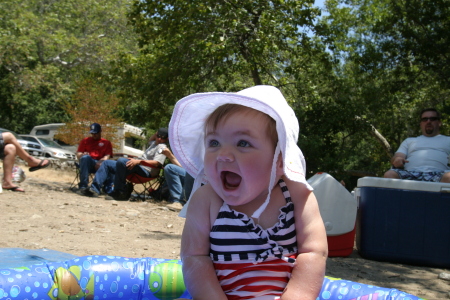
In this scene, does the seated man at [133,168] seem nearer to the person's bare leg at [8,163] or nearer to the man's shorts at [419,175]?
the person's bare leg at [8,163]

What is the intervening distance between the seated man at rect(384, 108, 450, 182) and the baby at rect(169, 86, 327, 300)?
359cm

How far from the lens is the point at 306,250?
6.25ft

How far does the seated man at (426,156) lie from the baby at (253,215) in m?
3.59

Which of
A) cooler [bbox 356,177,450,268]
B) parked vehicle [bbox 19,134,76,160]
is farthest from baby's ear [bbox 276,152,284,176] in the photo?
parked vehicle [bbox 19,134,76,160]

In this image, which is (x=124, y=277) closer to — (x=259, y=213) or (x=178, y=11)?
(x=259, y=213)

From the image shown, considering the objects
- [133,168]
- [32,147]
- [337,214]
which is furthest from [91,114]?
[337,214]

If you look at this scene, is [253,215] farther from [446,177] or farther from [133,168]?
[133,168]

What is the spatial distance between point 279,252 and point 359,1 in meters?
18.8

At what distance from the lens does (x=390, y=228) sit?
487 cm

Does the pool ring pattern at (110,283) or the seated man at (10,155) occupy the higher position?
the seated man at (10,155)

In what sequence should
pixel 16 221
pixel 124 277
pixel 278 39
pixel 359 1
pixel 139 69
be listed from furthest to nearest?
pixel 359 1, pixel 139 69, pixel 278 39, pixel 16 221, pixel 124 277

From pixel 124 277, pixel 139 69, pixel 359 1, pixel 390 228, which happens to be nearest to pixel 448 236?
pixel 390 228

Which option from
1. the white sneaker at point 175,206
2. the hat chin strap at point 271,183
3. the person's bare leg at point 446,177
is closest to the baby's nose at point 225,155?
the hat chin strap at point 271,183

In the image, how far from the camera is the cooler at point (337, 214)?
15.9ft
